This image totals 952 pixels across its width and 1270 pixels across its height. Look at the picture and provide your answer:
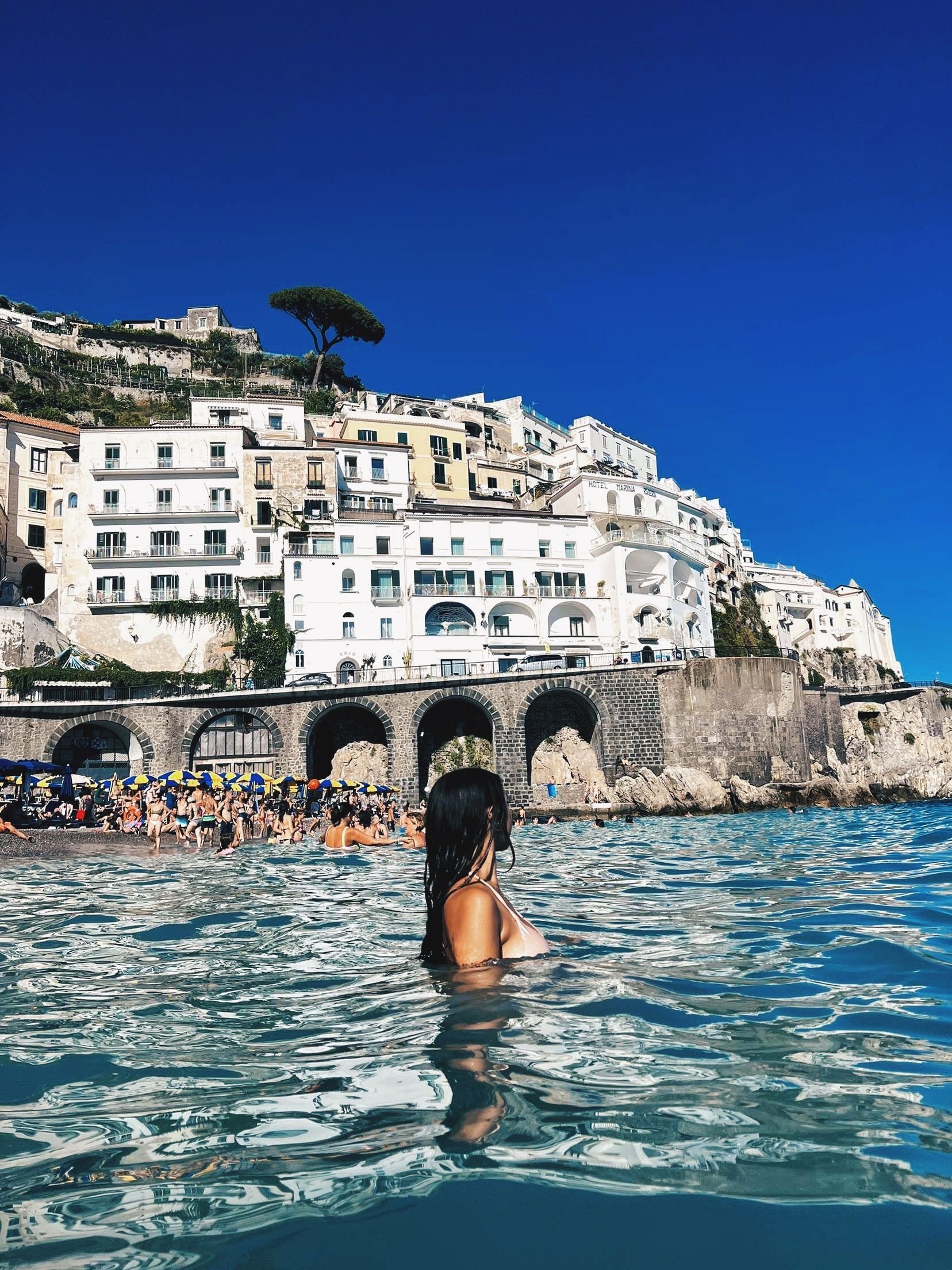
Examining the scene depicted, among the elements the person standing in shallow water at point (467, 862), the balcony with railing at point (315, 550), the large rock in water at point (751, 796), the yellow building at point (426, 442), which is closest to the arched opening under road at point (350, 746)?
the balcony with railing at point (315, 550)

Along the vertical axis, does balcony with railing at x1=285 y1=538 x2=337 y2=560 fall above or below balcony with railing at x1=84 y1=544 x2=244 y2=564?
below

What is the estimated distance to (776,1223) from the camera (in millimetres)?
1923

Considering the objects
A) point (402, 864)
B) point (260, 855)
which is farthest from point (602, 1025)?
point (260, 855)

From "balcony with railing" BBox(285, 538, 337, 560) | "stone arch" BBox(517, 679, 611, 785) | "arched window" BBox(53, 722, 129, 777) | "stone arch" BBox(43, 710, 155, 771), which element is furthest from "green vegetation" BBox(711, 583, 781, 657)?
"arched window" BBox(53, 722, 129, 777)

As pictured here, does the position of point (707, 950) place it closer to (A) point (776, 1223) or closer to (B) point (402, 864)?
(A) point (776, 1223)

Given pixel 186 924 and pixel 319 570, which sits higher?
pixel 319 570

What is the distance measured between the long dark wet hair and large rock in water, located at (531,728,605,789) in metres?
36.1

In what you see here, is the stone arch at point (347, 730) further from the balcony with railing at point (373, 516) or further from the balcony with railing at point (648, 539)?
the balcony with railing at point (648, 539)

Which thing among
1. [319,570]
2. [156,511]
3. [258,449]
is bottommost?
[319,570]

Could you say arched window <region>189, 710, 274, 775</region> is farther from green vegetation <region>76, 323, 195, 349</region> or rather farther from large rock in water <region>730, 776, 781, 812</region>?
green vegetation <region>76, 323, 195, 349</region>

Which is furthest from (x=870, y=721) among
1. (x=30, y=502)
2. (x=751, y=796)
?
(x=30, y=502)

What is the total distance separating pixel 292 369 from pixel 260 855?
217 ft

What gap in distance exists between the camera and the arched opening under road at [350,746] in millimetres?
39750

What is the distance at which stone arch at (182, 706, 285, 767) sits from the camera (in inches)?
1465
